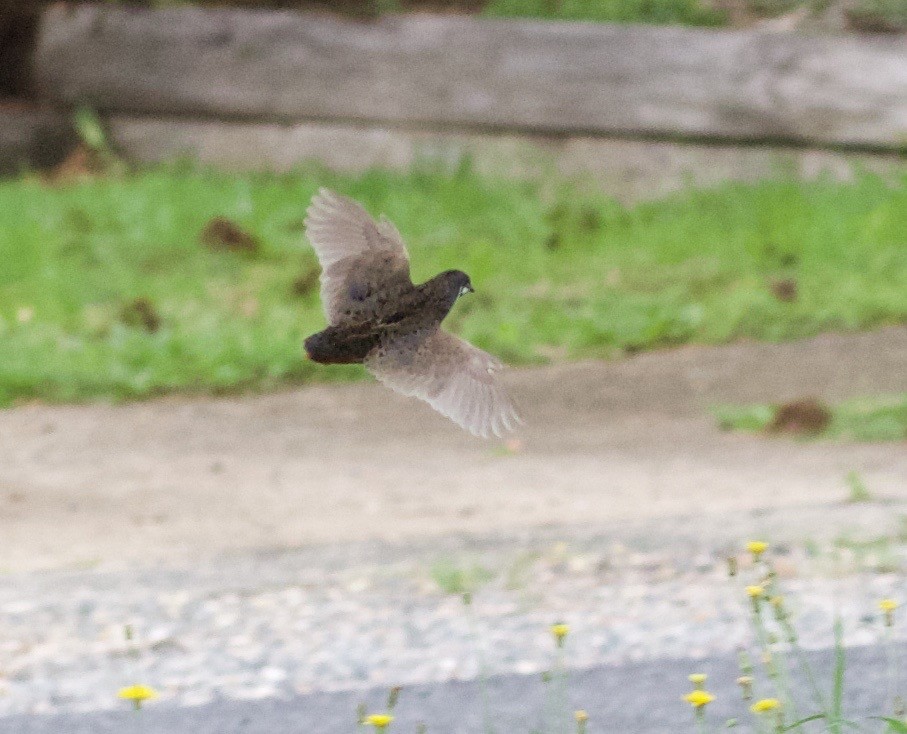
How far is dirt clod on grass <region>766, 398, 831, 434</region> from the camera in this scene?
695 centimetres

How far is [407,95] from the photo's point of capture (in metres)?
10.6

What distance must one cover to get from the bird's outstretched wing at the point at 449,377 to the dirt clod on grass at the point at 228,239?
24.6 feet

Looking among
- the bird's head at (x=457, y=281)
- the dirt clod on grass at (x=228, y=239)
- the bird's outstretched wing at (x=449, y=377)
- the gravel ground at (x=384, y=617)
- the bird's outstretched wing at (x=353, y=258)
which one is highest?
the dirt clod on grass at (x=228, y=239)

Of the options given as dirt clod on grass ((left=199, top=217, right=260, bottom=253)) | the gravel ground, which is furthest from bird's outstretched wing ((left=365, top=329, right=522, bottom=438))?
dirt clod on grass ((left=199, top=217, right=260, bottom=253))

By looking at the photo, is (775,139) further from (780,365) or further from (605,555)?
(605,555)

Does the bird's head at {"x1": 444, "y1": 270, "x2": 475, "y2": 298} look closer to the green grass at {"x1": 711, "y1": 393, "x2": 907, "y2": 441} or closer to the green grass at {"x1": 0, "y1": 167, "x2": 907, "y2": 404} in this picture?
the green grass at {"x1": 711, "y1": 393, "x2": 907, "y2": 441}

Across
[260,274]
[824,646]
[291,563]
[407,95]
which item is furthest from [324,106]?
[824,646]

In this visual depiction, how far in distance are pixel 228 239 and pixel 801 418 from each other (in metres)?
3.66

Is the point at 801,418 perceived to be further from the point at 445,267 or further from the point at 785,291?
the point at 445,267

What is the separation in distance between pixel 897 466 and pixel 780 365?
147 cm

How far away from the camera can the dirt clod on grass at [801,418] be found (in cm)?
695

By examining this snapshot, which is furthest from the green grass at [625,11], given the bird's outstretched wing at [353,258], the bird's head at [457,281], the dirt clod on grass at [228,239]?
the bird's head at [457,281]

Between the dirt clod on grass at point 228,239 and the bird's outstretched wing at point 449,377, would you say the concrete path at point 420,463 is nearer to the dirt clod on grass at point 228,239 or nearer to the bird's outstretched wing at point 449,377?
the dirt clod on grass at point 228,239

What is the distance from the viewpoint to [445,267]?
8.30 metres
